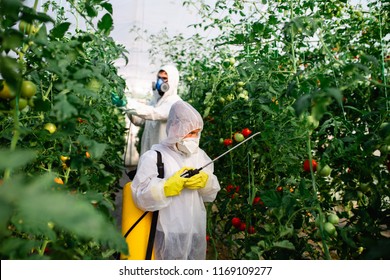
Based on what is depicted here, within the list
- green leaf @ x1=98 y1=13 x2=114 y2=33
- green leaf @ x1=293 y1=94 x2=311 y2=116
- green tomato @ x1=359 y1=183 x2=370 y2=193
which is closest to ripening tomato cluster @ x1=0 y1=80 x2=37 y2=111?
green leaf @ x1=98 y1=13 x2=114 y2=33

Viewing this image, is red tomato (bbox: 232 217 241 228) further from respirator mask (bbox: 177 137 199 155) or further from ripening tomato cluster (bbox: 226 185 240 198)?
respirator mask (bbox: 177 137 199 155)

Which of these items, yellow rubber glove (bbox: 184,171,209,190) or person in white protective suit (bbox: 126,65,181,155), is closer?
yellow rubber glove (bbox: 184,171,209,190)

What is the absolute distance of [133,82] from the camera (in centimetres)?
970

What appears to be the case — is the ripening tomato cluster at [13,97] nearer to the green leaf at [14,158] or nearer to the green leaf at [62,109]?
the green leaf at [62,109]

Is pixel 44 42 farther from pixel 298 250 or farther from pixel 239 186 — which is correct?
pixel 239 186

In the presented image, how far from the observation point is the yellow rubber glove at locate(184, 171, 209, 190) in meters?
1.77

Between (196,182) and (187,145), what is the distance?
0.20 metres

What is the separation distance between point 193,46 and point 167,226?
290 cm

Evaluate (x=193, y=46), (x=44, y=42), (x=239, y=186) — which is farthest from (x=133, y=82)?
(x=44, y=42)

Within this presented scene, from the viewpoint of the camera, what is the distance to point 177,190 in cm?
171

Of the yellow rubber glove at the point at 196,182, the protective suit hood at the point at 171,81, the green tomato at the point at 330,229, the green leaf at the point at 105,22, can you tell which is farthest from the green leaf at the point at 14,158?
the protective suit hood at the point at 171,81

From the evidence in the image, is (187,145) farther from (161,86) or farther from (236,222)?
(161,86)

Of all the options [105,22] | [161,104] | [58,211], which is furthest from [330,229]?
[161,104]
